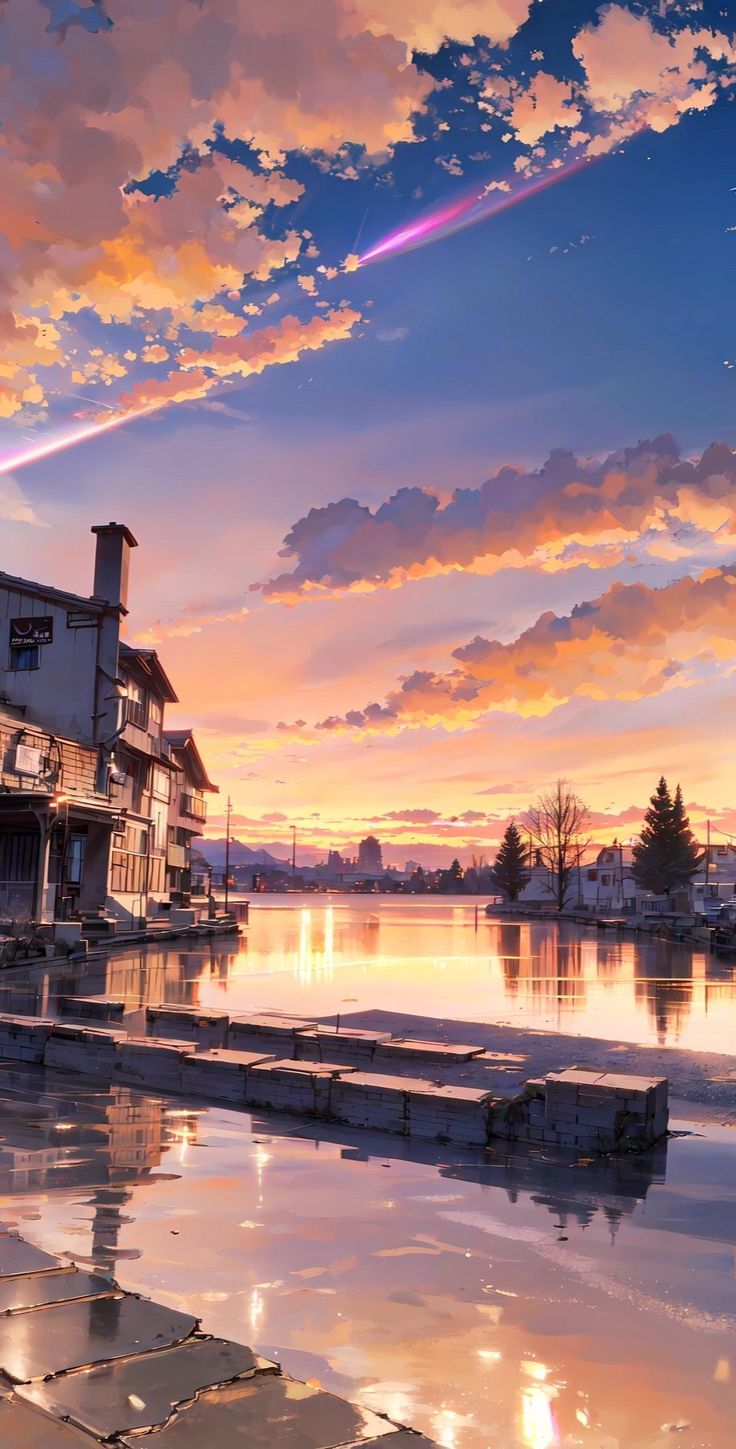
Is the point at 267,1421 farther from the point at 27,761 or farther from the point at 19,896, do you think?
the point at 27,761

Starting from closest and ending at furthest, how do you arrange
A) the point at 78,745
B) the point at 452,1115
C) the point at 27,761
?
the point at 452,1115 < the point at 27,761 < the point at 78,745

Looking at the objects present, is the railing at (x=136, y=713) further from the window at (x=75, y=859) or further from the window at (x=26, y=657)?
the window at (x=75, y=859)

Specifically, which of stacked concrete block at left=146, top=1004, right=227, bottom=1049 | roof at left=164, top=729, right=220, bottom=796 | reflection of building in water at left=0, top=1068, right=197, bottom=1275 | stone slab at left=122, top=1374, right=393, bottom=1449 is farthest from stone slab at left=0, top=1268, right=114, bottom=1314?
roof at left=164, top=729, right=220, bottom=796

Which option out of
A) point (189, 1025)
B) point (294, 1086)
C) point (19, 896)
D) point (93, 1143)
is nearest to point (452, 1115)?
point (294, 1086)

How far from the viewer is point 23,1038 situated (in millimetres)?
14570

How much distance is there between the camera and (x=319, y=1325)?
225 inches

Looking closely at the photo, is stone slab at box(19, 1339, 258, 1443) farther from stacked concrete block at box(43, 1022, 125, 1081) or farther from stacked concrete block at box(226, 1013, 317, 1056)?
stacked concrete block at box(226, 1013, 317, 1056)

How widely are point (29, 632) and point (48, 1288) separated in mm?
45457

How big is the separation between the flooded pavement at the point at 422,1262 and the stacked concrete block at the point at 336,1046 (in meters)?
3.51

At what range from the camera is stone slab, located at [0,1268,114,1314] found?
5414 millimetres

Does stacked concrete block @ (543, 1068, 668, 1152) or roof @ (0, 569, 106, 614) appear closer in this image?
stacked concrete block @ (543, 1068, 668, 1152)

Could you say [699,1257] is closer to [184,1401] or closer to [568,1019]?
[184,1401]

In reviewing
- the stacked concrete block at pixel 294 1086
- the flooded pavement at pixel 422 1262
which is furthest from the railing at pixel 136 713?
the flooded pavement at pixel 422 1262

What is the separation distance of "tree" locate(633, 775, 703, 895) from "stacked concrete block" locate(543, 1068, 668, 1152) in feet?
333
